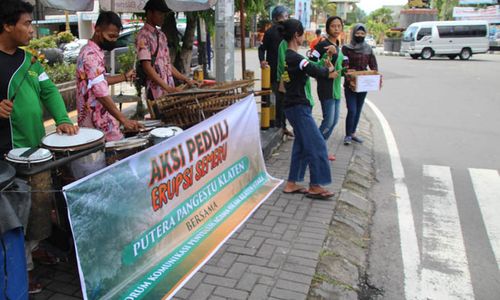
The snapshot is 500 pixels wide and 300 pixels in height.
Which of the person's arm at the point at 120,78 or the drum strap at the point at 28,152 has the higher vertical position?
the person's arm at the point at 120,78

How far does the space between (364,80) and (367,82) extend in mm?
65

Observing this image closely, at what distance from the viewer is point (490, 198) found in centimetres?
516

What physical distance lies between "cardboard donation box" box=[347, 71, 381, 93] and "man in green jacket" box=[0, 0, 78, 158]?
4155mm

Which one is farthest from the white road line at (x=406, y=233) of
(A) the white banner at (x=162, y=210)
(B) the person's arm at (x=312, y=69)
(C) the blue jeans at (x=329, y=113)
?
(B) the person's arm at (x=312, y=69)

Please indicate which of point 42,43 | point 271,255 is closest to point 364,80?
point 271,255

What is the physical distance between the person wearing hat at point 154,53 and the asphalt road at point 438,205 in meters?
2.58

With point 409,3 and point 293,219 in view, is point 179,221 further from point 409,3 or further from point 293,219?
point 409,3

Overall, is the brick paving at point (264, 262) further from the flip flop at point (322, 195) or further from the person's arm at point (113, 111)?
the person's arm at point (113, 111)

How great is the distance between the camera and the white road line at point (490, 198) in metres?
4.23

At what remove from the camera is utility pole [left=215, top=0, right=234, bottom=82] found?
18.8 feet

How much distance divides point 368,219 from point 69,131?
9.79 feet

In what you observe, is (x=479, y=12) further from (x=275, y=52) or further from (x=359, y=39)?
(x=275, y=52)

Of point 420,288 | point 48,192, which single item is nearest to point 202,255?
point 48,192

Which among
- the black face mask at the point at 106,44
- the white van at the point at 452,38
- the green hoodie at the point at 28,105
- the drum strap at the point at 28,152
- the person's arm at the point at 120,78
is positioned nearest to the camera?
the drum strap at the point at 28,152
